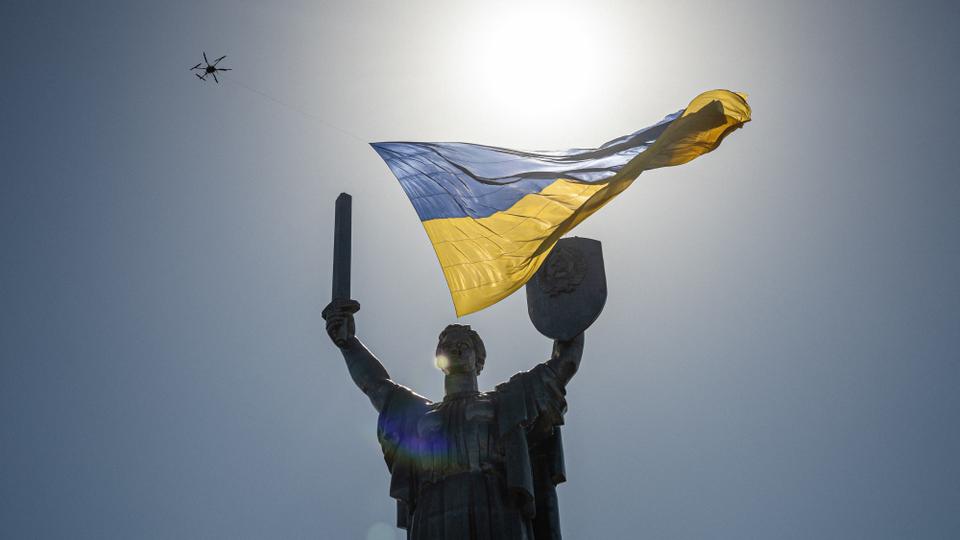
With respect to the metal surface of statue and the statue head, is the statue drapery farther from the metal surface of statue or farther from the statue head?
the statue head

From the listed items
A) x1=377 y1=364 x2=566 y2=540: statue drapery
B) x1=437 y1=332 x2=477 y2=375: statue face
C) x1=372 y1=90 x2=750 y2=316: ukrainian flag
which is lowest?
x1=377 y1=364 x2=566 y2=540: statue drapery

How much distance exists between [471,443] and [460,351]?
1.61 meters

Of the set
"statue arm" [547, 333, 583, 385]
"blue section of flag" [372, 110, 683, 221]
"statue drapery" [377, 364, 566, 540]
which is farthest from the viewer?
"blue section of flag" [372, 110, 683, 221]

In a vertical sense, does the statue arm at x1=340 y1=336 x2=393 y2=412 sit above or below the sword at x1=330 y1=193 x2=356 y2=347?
below

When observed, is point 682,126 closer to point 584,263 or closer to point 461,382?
point 584,263

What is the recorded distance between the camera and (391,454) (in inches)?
548

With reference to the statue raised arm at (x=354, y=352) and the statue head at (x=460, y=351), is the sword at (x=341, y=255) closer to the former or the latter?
the statue raised arm at (x=354, y=352)

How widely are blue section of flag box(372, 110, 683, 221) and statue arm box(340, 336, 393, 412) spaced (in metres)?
2.35

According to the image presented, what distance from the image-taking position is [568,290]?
46.1 ft

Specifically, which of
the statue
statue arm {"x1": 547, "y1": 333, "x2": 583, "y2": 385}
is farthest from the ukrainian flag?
the statue

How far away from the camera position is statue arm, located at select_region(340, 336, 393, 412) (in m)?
14.3

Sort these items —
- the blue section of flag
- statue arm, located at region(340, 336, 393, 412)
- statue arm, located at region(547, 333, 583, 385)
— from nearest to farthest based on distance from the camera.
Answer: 1. statue arm, located at region(547, 333, 583, 385)
2. statue arm, located at region(340, 336, 393, 412)
3. the blue section of flag

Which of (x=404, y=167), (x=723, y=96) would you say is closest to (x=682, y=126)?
(x=723, y=96)

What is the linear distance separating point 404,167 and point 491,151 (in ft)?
5.01
